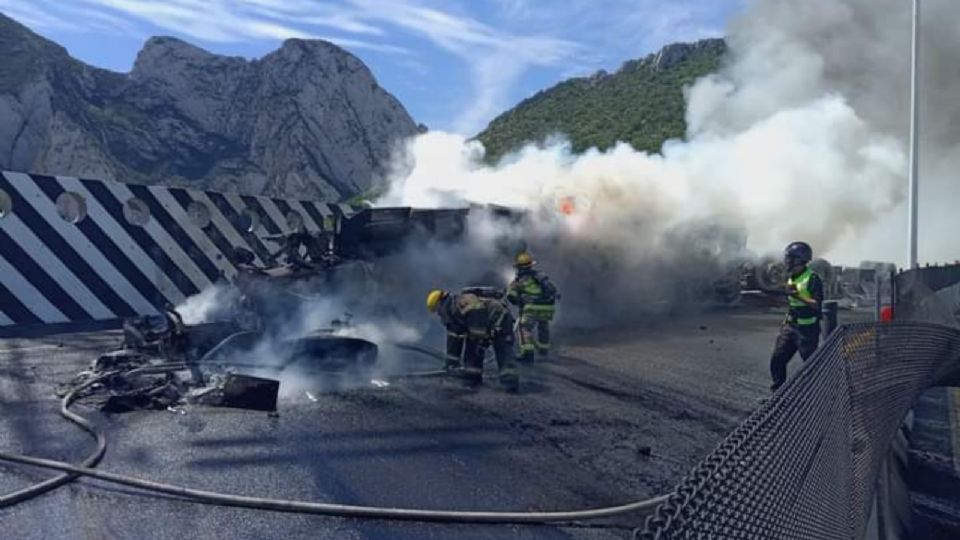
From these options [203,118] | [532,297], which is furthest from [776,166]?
[203,118]

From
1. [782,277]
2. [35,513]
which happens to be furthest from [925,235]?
[35,513]

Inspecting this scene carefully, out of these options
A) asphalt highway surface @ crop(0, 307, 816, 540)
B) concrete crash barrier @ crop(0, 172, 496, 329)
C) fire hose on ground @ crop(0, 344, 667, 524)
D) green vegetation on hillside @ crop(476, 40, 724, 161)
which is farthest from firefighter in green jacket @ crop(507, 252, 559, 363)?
green vegetation on hillside @ crop(476, 40, 724, 161)

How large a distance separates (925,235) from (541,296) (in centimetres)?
3478

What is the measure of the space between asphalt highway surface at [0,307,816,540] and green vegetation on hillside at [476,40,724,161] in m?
46.1

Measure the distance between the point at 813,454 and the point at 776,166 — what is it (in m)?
18.9

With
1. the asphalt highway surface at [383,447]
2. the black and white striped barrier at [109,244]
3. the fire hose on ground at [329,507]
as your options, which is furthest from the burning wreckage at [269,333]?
the fire hose on ground at [329,507]

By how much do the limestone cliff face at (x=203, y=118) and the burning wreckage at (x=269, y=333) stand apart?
78.5ft

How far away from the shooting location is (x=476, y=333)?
8203 millimetres

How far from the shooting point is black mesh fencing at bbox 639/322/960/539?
2.10 meters

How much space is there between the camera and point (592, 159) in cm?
1623

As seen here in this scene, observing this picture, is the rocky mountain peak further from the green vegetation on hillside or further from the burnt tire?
the burnt tire

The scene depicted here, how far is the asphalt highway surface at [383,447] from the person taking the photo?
4086 mm

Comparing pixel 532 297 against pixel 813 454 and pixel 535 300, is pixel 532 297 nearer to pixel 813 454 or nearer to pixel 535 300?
pixel 535 300

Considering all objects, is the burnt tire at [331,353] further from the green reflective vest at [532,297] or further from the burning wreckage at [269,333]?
the green reflective vest at [532,297]
